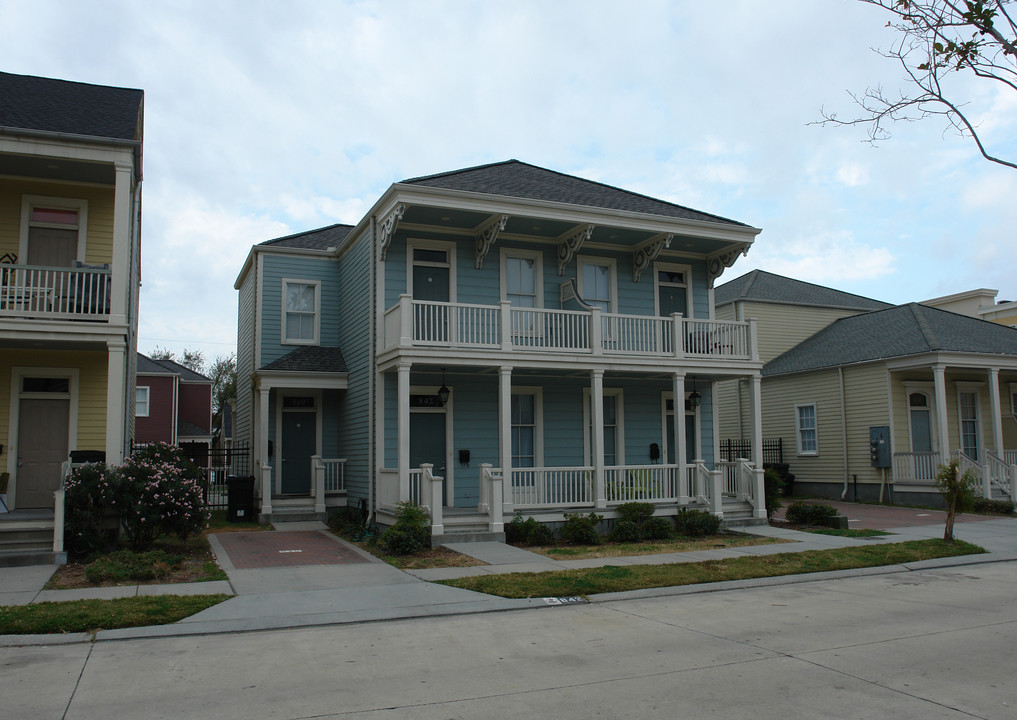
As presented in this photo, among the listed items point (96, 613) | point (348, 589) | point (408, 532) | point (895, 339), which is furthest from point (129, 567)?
point (895, 339)

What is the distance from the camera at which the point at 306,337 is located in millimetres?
20281

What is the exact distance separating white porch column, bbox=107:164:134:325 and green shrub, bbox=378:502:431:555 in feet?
19.2

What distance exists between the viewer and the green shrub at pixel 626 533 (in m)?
15.2

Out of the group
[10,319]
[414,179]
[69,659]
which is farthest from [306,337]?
[69,659]

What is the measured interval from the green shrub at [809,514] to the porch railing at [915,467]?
21.6 ft

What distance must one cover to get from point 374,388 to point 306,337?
4.53 meters

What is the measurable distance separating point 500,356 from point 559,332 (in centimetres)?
154

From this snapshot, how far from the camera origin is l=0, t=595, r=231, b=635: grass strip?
8023 mm

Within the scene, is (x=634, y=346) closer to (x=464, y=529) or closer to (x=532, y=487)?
(x=532, y=487)

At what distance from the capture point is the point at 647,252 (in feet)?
61.0

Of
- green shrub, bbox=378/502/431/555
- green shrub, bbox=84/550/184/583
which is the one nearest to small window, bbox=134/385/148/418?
green shrub, bbox=378/502/431/555

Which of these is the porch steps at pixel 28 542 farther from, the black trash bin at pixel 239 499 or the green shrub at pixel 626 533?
the green shrub at pixel 626 533

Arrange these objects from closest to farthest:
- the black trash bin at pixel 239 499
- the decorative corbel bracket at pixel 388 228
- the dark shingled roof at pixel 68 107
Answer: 1. the dark shingled roof at pixel 68 107
2. the decorative corbel bracket at pixel 388 228
3. the black trash bin at pixel 239 499

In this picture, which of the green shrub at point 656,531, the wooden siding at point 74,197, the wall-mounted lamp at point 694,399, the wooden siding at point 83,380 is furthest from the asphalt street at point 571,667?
the wooden siding at point 74,197
